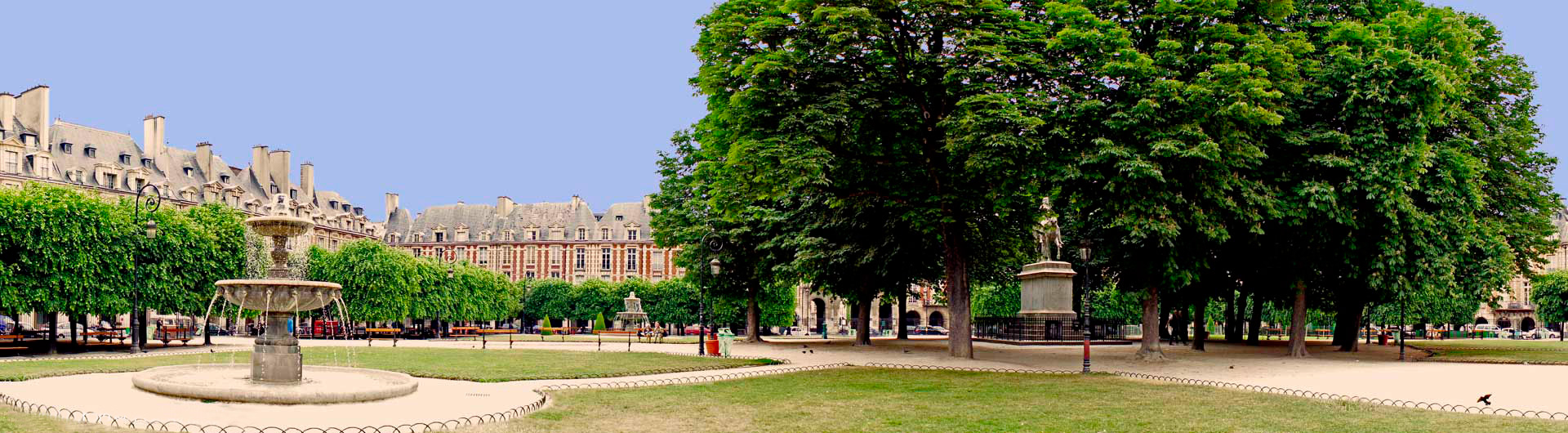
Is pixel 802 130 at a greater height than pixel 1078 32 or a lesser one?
lesser

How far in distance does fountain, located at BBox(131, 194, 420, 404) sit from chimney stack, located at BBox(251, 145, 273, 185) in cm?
7767

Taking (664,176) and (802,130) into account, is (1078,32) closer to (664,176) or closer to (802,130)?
(802,130)

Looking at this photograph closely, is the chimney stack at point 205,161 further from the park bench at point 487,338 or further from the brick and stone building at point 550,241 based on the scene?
the park bench at point 487,338

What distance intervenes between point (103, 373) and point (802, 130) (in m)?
15.0

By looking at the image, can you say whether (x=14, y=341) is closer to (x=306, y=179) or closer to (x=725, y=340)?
(x=725, y=340)

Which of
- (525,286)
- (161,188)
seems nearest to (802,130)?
(161,188)

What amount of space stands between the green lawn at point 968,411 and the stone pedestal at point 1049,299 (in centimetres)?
1413

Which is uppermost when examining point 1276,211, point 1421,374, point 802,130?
point 802,130

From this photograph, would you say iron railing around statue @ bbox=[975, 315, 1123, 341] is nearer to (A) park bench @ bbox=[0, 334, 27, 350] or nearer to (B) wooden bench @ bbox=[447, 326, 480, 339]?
(B) wooden bench @ bbox=[447, 326, 480, 339]

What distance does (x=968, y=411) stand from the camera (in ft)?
55.6

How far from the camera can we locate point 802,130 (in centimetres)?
2666

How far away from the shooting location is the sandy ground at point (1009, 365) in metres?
14.8

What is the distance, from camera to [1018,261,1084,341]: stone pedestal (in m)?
36.4

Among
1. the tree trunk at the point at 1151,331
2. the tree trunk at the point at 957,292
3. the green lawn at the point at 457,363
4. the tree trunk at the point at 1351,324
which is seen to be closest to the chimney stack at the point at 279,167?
the green lawn at the point at 457,363
